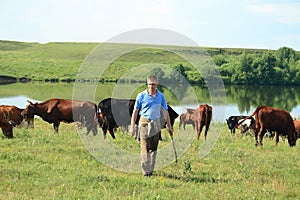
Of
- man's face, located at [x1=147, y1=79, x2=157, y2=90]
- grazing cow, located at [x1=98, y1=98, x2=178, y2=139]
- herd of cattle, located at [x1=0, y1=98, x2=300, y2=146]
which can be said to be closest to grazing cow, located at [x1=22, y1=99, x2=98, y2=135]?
herd of cattle, located at [x1=0, y1=98, x2=300, y2=146]

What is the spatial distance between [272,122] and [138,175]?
7.81 meters

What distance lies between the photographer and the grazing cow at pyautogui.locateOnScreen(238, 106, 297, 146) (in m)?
15.9

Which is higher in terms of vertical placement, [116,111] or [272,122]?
[116,111]

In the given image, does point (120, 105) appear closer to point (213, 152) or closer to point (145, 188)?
point (213, 152)

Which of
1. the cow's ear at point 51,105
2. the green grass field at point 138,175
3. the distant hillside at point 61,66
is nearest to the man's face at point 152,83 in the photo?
the green grass field at point 138,175

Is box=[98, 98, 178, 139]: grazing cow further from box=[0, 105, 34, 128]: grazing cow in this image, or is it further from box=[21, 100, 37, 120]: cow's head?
box=[0, 105, 34, 128]: grazing cow

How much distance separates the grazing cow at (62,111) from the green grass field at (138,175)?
3838 mm

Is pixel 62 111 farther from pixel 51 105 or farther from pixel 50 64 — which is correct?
pixel 50 64

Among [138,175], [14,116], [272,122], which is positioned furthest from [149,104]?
[14,116]

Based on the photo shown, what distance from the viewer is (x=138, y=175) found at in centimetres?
981

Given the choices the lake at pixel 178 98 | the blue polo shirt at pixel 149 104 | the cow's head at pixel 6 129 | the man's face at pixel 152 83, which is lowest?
the lake at pixel 178 98

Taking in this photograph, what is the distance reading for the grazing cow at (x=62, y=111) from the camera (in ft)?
57.8

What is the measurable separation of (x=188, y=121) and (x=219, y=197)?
15.3 m

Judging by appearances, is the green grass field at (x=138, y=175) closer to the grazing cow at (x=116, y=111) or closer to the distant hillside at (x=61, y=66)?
the grazing cow at (x=116, y=111)
